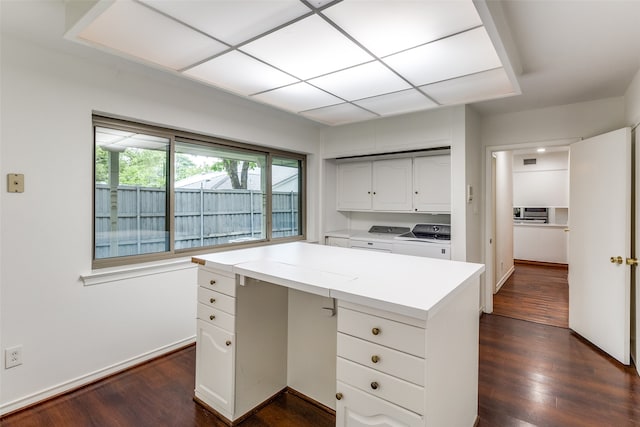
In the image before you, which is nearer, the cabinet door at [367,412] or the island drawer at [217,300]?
the cabinet door at [367,412]

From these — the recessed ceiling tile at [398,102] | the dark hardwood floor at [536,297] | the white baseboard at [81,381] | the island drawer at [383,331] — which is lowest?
the white baseboard at [81,381]

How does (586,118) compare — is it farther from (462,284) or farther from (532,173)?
(532,173)

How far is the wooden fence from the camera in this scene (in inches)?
102

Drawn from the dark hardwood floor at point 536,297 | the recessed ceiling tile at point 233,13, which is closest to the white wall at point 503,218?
the dark hardwood floor at point 536,297

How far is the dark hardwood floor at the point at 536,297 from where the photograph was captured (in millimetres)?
3713

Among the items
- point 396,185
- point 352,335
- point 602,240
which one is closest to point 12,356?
point 352,335

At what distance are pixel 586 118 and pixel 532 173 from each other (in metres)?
3.78

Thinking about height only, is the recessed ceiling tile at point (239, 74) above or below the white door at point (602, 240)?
above

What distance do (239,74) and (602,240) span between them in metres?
3.35

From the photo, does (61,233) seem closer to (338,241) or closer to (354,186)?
(338,241)

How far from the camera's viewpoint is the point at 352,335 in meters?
1.39

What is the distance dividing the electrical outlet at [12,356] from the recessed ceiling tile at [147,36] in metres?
1.94

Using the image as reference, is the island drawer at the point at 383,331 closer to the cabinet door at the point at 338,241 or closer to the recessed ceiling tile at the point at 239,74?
the recessed ceiling tile at the point at 239,74

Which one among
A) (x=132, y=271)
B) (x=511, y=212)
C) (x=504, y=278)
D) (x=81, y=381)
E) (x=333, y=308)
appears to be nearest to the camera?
(x=333, y=308)
